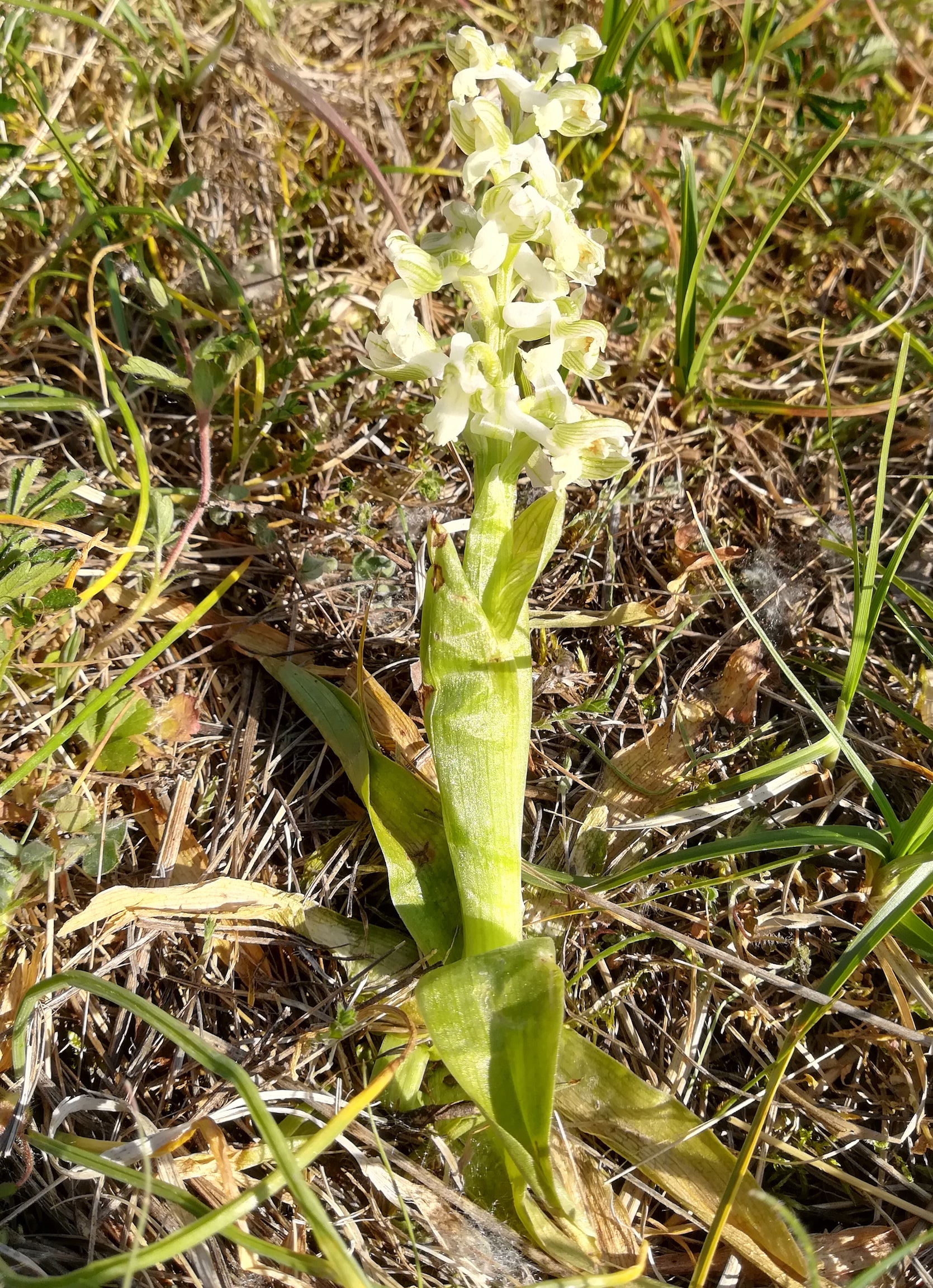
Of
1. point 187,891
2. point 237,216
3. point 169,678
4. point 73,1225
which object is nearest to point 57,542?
point 169,678

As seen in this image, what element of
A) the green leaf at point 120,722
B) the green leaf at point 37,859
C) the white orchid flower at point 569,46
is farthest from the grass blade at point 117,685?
the white orchid flower at point 569,46

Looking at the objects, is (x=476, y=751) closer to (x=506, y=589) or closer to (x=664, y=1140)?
(x=506, y=589)

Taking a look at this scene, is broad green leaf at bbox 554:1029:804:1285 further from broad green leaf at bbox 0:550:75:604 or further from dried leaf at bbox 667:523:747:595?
broad green leaf at bbox 0:550:75:604

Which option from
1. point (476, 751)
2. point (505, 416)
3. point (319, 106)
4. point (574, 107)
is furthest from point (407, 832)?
point (319, 106)

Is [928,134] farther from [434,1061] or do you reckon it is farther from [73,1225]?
[73,1225]

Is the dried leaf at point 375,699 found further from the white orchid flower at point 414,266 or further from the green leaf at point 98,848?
the white orchid flower at point 414,266
